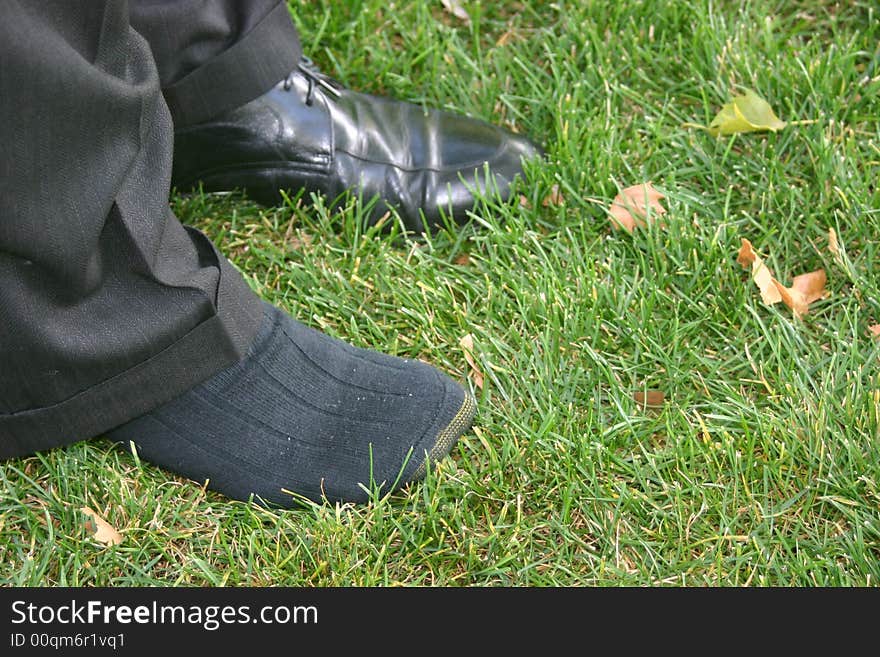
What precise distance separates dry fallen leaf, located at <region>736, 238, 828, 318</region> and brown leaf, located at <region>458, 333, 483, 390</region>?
52 centimetres

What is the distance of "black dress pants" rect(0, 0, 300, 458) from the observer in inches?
43.8

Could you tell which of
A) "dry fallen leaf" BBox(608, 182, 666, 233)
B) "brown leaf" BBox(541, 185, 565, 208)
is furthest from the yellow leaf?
"brown leaf" BBox(541, 185, 565, 208)

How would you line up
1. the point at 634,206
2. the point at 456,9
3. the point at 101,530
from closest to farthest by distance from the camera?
the point at 101,530 → the point at 634,206 → the point at 456,9

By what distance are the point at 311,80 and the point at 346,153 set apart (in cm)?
16

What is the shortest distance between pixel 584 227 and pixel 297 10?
0.86 m

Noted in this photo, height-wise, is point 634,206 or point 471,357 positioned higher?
point 634,206

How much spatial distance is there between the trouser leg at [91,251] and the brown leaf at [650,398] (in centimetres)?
64

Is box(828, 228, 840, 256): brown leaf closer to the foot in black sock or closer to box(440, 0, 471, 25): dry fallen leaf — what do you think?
the foot in black sock

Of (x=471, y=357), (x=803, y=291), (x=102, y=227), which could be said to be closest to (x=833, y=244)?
(x=803, y=291)

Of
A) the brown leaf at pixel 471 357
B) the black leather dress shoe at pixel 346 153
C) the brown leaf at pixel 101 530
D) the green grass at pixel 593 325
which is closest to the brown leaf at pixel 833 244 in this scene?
the green grass at pixel 593 325

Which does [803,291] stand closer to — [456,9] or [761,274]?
[761,274]

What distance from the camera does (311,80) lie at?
1.90 m

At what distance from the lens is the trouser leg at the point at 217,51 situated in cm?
156

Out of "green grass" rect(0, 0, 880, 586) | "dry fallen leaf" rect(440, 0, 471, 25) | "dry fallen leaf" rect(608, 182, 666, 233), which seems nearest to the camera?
"green grass" rect(0, 0, 880, 586)
